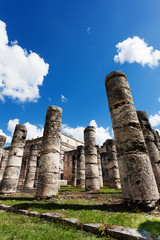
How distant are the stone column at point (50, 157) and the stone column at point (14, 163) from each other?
4.13m

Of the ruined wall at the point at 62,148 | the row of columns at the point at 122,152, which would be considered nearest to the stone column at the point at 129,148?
the row of columns at the point at 122,152

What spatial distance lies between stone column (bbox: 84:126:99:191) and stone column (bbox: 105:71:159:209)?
7294mm

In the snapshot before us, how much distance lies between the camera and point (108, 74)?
21.5 ft

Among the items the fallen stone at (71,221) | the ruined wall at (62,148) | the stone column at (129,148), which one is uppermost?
the ruined wall at (62,148)

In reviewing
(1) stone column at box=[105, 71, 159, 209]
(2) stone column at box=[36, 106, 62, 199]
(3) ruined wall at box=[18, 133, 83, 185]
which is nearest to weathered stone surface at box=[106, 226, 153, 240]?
(1) stone column at box=[105, 71, 159, 209]

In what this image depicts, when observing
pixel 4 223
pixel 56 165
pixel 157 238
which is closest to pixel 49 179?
pixel 56 165

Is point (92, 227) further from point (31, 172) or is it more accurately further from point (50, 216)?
point (31, 172)

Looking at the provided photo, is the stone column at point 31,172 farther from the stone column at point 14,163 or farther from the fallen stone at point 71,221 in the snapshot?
the fallen stone at point 71,221

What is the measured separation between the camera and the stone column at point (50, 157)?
22.1 ft

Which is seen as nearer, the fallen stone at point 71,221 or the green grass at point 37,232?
the green grass at point 37,232

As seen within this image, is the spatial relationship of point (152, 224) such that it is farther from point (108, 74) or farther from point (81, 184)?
point (81, 184)

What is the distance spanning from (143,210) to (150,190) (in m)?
0.61

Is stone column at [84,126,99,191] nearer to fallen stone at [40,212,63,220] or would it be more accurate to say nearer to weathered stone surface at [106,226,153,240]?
fallen stone at [40,212,63,220]

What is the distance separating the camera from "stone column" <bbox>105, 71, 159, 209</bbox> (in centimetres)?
416
